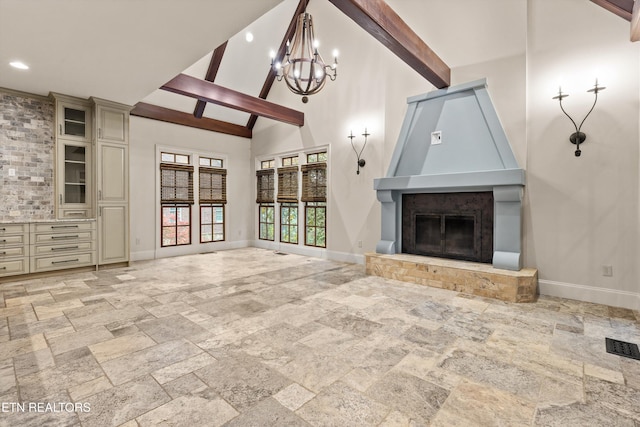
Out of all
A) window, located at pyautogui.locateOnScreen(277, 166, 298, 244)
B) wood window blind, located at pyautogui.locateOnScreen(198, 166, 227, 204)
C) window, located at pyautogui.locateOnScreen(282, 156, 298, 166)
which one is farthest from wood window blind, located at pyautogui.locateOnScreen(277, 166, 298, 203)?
wood window blind, located at pyautogui.locateOnScreen(198, 166, 227, 204)

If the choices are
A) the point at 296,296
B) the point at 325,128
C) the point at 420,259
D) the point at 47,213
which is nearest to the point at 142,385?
the point at 296,296

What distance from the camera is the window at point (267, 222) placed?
812cm

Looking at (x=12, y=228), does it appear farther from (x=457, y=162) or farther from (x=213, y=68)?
(x=457, y=162)

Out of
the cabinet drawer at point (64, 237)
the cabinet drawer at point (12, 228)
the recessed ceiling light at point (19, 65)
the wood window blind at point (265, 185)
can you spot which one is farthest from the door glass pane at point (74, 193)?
the wood window blind at point (265, 185)

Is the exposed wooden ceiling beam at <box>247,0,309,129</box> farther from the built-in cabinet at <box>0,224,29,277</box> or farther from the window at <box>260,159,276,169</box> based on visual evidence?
the built-in cabinet at <box>0,224,29,277</box>

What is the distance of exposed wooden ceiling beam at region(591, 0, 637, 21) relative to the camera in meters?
3.21

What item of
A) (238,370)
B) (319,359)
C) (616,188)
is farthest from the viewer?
(616,188)

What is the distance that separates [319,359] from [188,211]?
6.10 metres

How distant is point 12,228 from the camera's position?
449cm

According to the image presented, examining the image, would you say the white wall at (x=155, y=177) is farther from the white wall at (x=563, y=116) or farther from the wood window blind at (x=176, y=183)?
the white wall at (x=563, y=116)

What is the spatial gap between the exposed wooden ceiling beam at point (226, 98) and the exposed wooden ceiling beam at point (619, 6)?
5.15 metres

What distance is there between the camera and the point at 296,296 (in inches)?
156

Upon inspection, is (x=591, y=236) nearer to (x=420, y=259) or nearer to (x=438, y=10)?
(x=420, y=259)

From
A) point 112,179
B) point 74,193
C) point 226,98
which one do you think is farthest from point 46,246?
point 226,98
